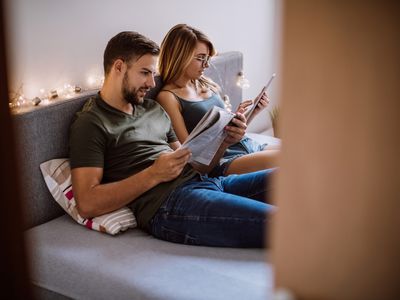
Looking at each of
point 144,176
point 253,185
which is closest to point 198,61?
point 253,185

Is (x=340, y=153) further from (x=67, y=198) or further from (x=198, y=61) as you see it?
(x=198, y=61)

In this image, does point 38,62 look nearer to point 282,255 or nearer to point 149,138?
point 149,138

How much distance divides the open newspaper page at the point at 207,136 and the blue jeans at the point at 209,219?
0.14 meters

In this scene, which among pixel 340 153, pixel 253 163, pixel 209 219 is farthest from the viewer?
pixel 253 163

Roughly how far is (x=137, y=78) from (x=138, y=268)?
73cm

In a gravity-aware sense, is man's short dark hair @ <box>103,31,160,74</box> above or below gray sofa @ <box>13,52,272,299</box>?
above

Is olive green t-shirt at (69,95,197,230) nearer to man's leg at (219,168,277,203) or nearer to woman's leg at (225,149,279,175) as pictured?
man's leg at (219,168,277,203)

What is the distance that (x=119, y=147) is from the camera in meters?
2.05

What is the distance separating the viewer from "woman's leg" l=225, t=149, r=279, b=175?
241 centimetres

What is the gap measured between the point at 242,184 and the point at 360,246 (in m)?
1.54

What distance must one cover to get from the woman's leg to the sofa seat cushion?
60 cm

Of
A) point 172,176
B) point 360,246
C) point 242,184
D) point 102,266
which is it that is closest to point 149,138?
point 172,176

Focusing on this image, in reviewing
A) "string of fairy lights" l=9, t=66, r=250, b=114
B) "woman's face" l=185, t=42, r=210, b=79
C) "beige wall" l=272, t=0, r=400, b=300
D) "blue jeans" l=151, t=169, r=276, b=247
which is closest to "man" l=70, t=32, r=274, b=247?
"blue jeans" l=151, t=169, r=276, b=247

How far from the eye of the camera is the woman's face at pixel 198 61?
251 centimetres
